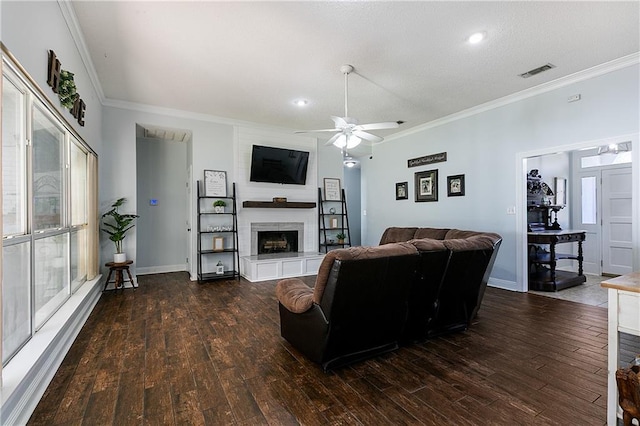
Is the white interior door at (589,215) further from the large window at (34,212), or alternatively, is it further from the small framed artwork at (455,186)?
the large window at (34,212)

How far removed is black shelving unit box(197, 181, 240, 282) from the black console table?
506cm

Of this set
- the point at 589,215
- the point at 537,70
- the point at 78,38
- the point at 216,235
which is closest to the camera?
the point at 78,38

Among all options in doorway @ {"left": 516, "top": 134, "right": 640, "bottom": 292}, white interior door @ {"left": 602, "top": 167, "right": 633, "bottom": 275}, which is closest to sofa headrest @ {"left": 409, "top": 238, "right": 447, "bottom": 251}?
doorway @ {"left": 516, "top": 134, "right": 640, "bottom": 292}

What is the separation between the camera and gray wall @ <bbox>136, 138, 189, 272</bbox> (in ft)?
20.0

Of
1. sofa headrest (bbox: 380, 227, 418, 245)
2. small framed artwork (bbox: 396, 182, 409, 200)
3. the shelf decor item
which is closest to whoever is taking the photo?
sofa headrest (bbox: 380, 227, 418, 245)

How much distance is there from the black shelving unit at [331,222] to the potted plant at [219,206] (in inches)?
86.1

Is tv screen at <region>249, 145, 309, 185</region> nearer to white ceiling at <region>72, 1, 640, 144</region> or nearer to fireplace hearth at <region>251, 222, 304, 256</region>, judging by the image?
fireplace hearth at <region>251, 222, 304, 256</region>

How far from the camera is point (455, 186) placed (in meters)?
5.62

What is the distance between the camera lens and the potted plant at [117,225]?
4.65 meters

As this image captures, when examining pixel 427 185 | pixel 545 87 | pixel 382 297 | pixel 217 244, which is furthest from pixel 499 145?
pixel 217 244

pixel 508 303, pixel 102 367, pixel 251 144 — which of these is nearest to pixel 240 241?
Result: pixel 251 144

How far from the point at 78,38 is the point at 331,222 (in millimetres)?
5268

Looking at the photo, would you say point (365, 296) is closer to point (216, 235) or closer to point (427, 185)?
point (216, 235)

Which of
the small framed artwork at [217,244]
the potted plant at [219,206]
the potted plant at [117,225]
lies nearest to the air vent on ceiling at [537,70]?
the potted plant at [219,206]
